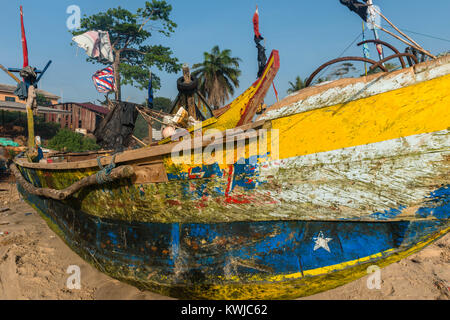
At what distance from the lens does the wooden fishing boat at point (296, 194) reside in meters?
1.65

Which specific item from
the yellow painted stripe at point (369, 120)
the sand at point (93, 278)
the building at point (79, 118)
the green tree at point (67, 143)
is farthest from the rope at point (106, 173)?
the building at point (79, 118)

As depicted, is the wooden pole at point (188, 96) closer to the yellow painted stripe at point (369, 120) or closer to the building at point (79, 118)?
the yellow painted stripe at point (369, 120)

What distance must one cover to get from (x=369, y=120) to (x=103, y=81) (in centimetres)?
1247

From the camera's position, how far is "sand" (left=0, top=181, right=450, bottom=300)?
2.75 meters

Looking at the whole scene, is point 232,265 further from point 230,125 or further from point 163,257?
point 230,125

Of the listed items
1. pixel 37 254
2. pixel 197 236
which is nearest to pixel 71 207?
pixel 37 254

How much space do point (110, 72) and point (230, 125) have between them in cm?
1171

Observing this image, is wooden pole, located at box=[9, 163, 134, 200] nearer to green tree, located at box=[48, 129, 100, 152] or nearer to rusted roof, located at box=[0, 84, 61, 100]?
green tree, located at box=[48, 129, 100, 152]

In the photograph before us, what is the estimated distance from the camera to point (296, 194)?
194 cm

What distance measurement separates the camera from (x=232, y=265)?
2232mm

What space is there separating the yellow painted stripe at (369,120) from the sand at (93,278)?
A: 1.91 meters

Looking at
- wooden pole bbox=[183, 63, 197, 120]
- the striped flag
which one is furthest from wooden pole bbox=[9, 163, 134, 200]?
the striped flag
